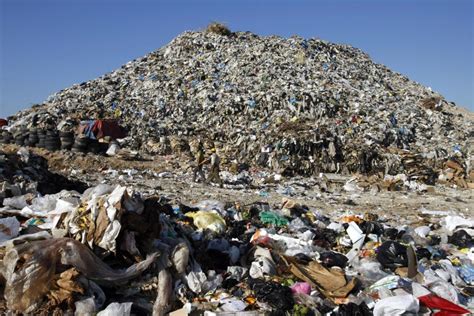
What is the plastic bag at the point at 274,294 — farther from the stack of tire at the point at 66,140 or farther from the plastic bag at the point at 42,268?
the stack of tire at the point at 66,140

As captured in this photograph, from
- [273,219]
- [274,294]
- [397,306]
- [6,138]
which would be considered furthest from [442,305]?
[6,138]

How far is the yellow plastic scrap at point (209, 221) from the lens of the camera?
6.23 meters

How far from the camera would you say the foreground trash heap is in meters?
3.91

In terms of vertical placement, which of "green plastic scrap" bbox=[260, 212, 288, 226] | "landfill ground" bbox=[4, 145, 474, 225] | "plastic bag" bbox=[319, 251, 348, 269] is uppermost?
"landfill ground" bbox=[4, 145, 474, 225]

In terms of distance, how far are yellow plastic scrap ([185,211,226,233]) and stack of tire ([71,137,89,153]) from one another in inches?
314

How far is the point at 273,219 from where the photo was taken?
7.35m

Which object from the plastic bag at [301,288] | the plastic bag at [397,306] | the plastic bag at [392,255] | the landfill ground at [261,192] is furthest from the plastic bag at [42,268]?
the landfill ground at [261,192]

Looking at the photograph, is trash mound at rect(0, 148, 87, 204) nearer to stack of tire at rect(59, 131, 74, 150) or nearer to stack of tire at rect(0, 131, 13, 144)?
stack of tire at rect(59, 131, 74, 150)

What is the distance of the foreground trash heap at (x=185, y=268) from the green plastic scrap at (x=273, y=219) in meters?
0.86

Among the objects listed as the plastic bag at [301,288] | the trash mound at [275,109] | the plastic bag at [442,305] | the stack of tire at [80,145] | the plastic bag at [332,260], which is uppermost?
the trash mound at [275,109]

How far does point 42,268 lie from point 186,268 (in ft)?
4.56

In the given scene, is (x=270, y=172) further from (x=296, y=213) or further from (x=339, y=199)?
(x=296, y=213)

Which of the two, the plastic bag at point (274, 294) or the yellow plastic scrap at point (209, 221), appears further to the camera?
the yellow plastic scrap at point (209, 221)

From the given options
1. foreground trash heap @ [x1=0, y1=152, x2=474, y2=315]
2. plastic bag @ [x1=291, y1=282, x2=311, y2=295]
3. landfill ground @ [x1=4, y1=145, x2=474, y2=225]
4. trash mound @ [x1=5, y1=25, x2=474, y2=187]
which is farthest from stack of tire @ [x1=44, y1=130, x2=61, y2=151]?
plastic bag @ [x1=291, y1=282, x2=311, y2=295]
